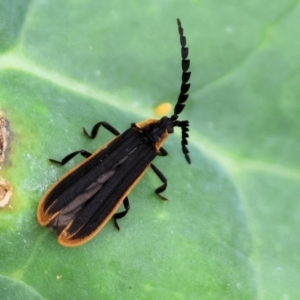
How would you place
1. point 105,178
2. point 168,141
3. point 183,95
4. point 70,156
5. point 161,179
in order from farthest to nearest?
point 168,141
point 183,95
point 161,179
point 105,178
point 70,156

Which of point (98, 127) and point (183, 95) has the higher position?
point (183, 95)

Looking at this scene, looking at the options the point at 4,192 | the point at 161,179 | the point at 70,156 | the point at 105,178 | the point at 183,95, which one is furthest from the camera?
the point at 183,95

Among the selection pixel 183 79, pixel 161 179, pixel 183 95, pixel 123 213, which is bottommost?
pixel 123 213

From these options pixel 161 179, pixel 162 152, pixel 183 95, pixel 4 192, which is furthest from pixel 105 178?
pixel 183 95

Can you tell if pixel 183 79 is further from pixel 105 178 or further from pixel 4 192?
pixel 4 192

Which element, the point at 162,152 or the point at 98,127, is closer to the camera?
the point at 98,127

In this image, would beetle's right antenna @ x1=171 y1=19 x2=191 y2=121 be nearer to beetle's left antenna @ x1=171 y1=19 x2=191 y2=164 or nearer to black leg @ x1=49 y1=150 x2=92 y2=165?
beetle's left antenna @ x1=171 y1=19 x2=191 y2=164

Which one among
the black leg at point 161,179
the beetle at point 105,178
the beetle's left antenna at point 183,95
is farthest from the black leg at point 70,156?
the beetle's left antenna at point 183,95
